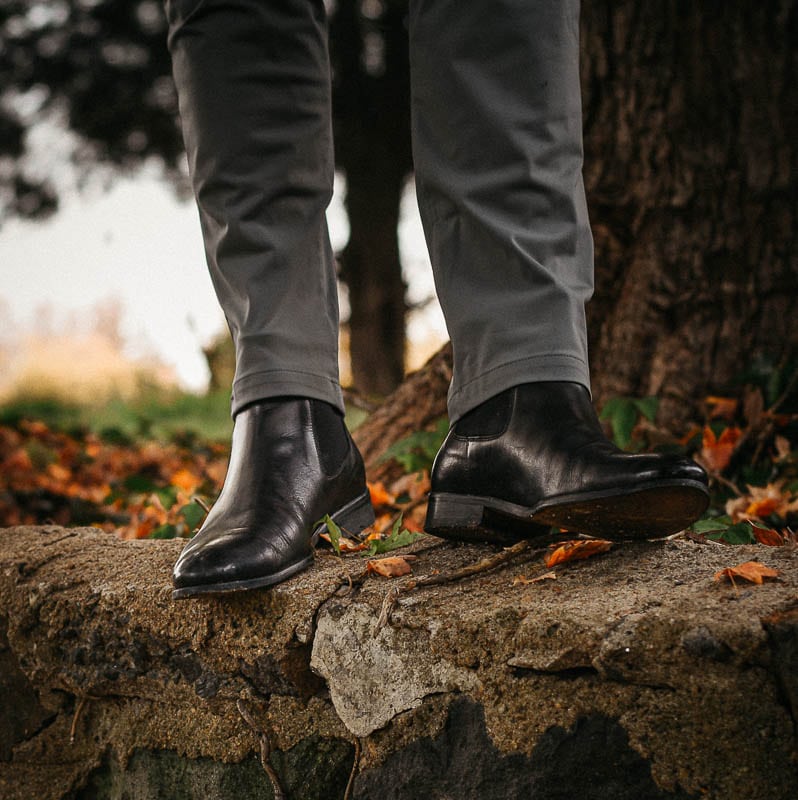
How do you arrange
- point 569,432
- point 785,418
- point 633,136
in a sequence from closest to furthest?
1. point 569,432
2. point 785,418
3. point 633,136

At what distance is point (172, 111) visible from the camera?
17.6 feet

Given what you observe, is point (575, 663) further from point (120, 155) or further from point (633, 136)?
point (120, 155)

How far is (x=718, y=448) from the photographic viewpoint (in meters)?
1.97

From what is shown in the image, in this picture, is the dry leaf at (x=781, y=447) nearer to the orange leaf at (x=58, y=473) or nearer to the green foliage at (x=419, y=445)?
the green foliage at (x=419, y=445)

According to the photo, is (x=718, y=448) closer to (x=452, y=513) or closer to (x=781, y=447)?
(x=781, y=447)

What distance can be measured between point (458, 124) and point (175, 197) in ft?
17.1

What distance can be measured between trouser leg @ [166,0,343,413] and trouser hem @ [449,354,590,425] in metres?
0.31

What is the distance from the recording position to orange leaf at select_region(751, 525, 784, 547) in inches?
51.4

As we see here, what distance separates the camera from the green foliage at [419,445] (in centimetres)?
213

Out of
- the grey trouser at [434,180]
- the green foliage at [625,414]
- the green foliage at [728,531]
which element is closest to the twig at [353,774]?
the grey trouser at [434,180]

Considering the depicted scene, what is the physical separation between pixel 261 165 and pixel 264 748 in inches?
37.4

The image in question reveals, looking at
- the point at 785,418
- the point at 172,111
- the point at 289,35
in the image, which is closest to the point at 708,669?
the point at 289,35

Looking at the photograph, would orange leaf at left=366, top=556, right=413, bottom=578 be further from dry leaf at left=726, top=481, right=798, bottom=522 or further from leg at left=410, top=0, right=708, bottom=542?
dry leaf at left=726, top=481, right=798, bottom=522

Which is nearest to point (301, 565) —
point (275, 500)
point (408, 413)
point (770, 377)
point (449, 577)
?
point (275, 500)
